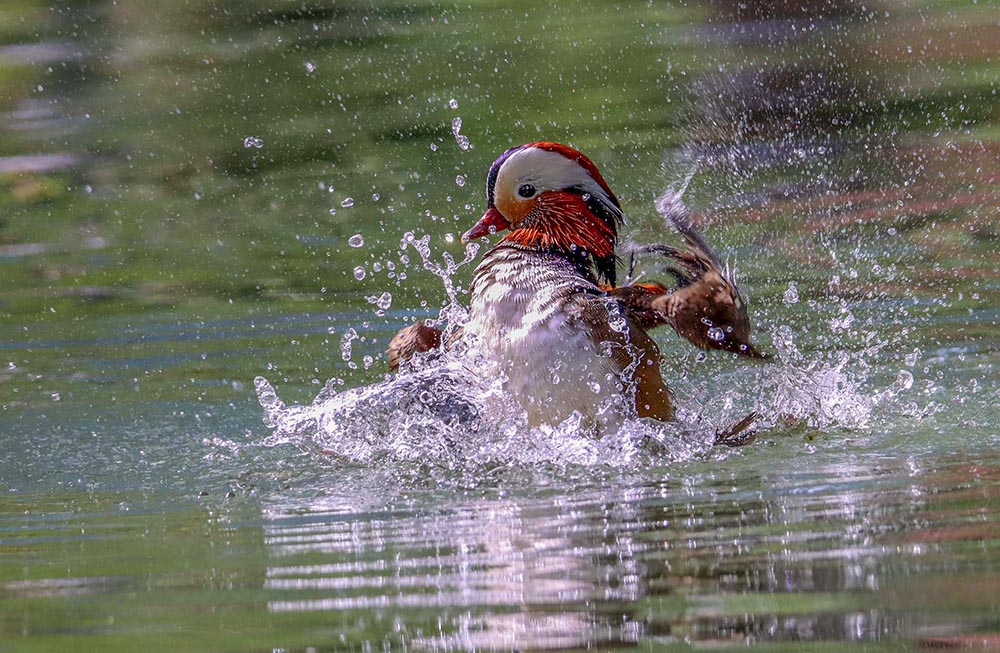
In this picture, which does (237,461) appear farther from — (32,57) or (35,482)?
(32,57)

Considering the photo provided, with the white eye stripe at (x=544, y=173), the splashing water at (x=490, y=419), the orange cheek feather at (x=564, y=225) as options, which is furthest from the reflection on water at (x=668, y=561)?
the white eye stripe at (x=544, y=173)

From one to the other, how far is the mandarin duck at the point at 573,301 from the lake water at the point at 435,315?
0.15 m

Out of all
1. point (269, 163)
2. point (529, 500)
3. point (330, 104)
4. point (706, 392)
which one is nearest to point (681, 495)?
point (529, 500)

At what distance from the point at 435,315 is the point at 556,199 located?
243 centimetres

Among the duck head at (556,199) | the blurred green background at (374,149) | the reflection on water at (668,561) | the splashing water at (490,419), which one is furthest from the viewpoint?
the blurred green background at (374,149)

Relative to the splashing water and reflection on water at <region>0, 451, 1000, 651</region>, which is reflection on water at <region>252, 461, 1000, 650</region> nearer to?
reflection on water at <region>0, 451, 1000, 651</region>

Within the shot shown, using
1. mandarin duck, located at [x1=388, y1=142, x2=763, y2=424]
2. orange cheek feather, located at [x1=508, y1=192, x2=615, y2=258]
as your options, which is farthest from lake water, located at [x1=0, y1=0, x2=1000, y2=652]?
orange cheek feather, located at [x1=508, y1=192, x2=615, y2=258]

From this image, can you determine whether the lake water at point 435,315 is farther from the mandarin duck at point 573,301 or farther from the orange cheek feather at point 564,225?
the orange cheek feather at point 564,225

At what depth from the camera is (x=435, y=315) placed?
8320mm

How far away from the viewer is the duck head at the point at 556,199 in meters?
5.96

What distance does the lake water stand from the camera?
3574 millimetres

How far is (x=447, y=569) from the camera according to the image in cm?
386

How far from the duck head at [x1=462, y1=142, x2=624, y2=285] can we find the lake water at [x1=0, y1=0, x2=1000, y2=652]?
69 cm

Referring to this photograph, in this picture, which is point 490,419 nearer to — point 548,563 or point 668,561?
point 548,563
